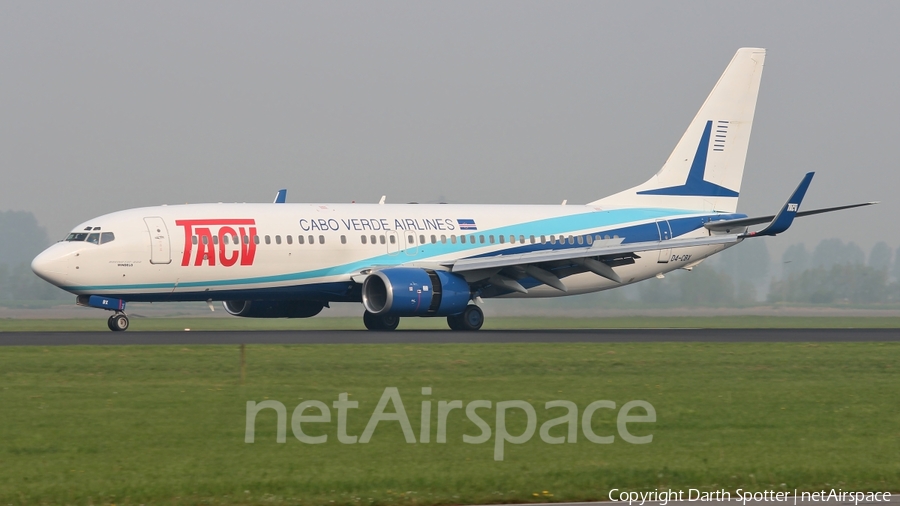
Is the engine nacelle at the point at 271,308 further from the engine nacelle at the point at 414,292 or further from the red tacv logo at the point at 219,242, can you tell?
the engine nacelle at the point at 414,292

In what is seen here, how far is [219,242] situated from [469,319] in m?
8.12

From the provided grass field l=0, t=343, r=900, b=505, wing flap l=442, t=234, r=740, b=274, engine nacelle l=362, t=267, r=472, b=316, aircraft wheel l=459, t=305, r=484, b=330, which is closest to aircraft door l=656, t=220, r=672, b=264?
wing flap l=442, t=234, r=740, b=274

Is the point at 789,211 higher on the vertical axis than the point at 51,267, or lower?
higher

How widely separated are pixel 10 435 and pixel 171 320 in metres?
36.5

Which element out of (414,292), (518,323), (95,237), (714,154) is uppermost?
(714,154)

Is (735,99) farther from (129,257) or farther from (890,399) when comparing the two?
(890,399)

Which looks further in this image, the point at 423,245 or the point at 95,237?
the point at 423,245

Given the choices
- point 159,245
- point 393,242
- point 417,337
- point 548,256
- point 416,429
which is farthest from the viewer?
point 393,242

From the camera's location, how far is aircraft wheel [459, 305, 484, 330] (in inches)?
1513

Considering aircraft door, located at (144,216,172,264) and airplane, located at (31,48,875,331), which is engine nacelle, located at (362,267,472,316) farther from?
aircraft door, located at (144,216,172,264)

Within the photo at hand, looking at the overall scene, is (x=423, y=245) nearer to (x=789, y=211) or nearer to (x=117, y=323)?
(x=117, y=323)

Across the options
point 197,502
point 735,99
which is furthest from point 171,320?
point 197,502

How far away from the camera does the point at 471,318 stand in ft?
126

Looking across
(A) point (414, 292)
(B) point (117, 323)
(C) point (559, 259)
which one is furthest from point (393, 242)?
(B) point (117, 323)
